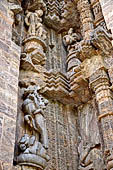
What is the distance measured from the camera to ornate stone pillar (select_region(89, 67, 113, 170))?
183 inches

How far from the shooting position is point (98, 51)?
226 inches

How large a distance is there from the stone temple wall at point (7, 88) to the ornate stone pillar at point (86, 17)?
1836 mm

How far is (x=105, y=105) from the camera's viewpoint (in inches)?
203

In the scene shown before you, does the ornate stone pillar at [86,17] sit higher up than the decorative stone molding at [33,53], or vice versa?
the ornate stone pillar at [86,17]

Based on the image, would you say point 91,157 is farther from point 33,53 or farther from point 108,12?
point 108,12

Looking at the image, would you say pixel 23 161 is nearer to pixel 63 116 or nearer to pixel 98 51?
pixel 63 116

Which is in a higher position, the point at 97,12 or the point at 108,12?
the point at 97,12

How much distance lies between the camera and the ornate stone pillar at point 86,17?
677 cm

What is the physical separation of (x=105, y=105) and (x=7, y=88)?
1723mm

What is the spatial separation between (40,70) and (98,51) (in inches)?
53.9

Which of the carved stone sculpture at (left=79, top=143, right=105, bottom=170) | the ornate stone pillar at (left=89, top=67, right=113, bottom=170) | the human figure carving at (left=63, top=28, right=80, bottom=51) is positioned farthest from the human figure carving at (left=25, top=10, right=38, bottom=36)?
the carved stone sculpture at (left=79, top=143, right=105, bottom=170)

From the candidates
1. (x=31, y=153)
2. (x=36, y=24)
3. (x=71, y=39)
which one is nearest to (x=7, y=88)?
(x=31, y=153)

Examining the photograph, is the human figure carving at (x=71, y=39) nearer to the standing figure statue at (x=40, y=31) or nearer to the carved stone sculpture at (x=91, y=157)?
the standing figure statue at (x=40, y=31)

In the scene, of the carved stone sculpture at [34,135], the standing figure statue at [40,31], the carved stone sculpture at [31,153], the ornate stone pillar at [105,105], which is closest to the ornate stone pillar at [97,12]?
the standing figure statue at [40,31]
